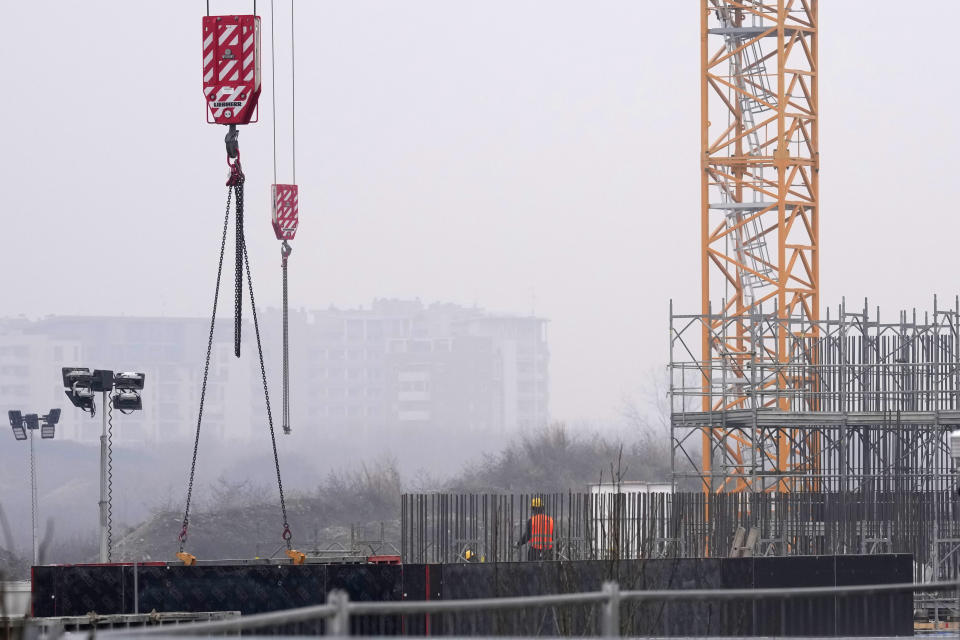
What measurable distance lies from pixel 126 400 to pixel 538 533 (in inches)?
242

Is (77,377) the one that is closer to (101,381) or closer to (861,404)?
(101,381)

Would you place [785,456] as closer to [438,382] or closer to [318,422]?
[318,422]

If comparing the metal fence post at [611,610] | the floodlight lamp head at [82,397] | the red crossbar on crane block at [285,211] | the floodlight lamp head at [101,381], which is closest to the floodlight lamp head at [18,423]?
the red crossbar on crane block at [285,211]

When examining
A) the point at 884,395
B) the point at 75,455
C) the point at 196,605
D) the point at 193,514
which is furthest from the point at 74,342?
the point at 196,605

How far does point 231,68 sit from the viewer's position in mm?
18359

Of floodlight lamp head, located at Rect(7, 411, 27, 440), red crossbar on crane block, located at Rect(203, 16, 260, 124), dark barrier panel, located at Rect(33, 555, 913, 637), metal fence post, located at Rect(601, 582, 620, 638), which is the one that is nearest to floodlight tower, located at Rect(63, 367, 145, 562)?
dark barrier panel, located at Rect(33, 555, 913, 637)

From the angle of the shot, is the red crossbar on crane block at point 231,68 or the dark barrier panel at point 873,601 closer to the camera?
the red crossbar on crane block at point 231,68

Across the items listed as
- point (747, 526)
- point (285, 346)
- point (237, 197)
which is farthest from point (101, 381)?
point (747, 526)

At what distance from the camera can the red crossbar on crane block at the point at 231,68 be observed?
18234 millimetres

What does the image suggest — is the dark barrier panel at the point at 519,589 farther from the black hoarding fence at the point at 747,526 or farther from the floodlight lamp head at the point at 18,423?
the floodlight lamp head at the point at 18,423

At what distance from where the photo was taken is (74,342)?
11569cm

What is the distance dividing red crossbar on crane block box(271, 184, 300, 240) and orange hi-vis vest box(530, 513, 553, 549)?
927cm

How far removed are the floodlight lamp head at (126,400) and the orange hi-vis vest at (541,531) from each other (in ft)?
19.2

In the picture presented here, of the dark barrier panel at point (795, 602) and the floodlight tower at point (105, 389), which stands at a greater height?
the floodlight tower at point (105, 389)
